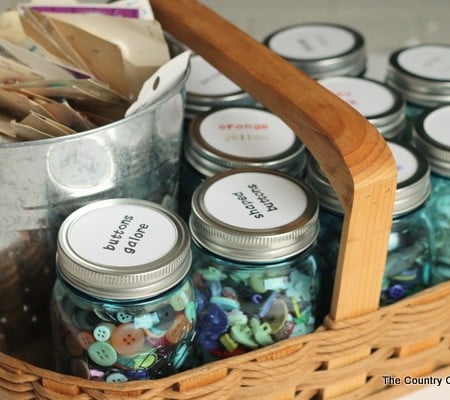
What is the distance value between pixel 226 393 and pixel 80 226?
0.49 feet

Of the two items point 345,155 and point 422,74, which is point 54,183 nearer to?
point 345,155

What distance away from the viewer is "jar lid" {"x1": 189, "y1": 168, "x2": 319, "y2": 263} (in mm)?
597

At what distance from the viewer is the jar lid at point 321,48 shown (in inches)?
33.9

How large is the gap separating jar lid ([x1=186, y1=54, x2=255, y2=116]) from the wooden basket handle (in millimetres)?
113

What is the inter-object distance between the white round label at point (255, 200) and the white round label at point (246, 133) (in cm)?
5

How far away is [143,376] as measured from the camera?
22.8 inches

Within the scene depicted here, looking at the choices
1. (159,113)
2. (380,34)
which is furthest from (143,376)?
(380,34)

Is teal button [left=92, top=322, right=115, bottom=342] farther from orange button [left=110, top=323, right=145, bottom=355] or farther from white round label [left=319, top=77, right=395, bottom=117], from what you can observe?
white round label [left=319, top=77, right=395, bottom=117]

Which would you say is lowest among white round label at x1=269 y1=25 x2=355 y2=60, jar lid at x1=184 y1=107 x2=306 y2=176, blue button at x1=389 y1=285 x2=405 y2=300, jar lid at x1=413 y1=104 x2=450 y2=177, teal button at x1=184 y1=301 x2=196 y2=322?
blue button at x1=389 y1=285 x2=405 y2=300

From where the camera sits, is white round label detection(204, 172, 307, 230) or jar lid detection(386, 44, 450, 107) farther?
jar lid detection(386, 44, 450, 107)

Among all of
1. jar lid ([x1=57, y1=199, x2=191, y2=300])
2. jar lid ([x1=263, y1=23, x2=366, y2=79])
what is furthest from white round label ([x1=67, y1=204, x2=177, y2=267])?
jar lid ([x1=263, y1=23, x2=366, y2=79])

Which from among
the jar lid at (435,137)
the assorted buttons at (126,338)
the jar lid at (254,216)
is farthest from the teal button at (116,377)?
the jar lid at (435,137)

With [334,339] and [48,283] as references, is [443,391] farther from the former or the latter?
[48,283]

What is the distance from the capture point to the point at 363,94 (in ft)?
2.67
